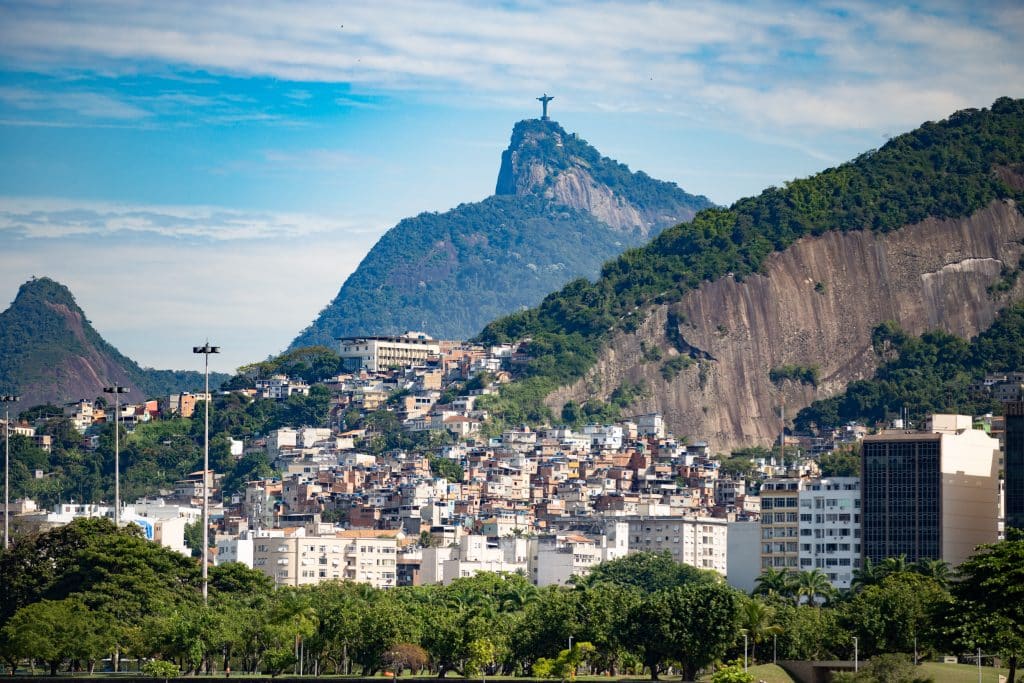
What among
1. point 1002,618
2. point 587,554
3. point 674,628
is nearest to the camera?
point 1002,618

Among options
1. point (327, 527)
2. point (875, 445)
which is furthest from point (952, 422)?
point (327, 527)

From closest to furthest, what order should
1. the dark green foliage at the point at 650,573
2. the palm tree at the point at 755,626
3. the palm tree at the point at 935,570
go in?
1. the palm tree at the point at 755,626
2. the palm tree at the point at 935,570
3. the dark green foliage at the point at 650,573

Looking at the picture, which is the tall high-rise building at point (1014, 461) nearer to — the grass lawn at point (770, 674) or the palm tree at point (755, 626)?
the palm tree at point (755, 626)

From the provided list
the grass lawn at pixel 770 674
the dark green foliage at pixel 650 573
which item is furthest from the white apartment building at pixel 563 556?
the grass lawn at pixel 770 674

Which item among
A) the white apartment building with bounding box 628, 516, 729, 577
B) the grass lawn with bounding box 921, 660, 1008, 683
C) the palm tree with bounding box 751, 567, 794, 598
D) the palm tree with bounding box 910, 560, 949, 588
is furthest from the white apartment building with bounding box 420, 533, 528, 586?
the grass lawn with bounding box 921, 660, 1008, 683

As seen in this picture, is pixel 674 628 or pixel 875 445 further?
pixel 875 445

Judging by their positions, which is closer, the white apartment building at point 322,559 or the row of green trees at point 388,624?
the row of green trees at point 388,624

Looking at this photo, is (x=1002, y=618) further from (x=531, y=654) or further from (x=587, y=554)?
(x=587, y=554)

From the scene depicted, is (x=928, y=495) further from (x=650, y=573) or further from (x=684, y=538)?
(x=684, y=538)
